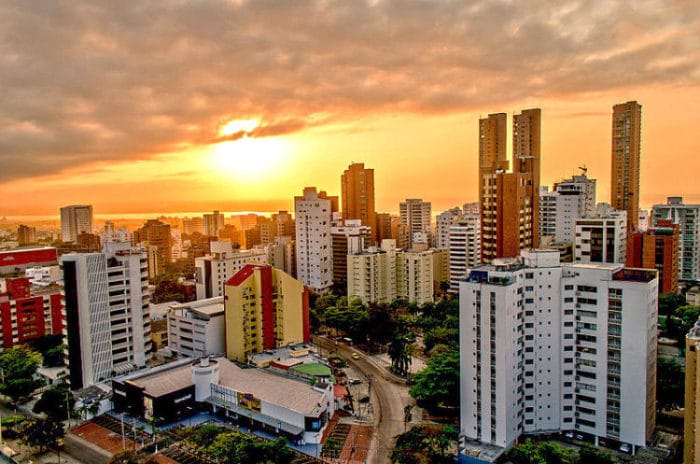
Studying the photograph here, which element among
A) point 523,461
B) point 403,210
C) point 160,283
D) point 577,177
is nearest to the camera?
point 523,461

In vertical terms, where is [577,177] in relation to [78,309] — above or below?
above

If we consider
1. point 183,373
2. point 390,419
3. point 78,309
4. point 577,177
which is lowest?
point 390,419

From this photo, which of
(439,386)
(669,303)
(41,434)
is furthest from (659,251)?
(41,434)

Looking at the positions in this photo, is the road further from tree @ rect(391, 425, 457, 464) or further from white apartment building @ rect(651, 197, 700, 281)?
white apartment building @ rect(651, 197, 700, 281)

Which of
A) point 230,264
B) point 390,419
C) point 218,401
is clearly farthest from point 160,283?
point 390,419

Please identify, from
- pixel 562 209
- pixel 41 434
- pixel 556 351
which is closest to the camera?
pixel 41 434

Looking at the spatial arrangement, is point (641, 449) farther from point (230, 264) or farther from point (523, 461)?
point (230, 264)

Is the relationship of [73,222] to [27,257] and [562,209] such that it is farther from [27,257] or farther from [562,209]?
[562,209]
